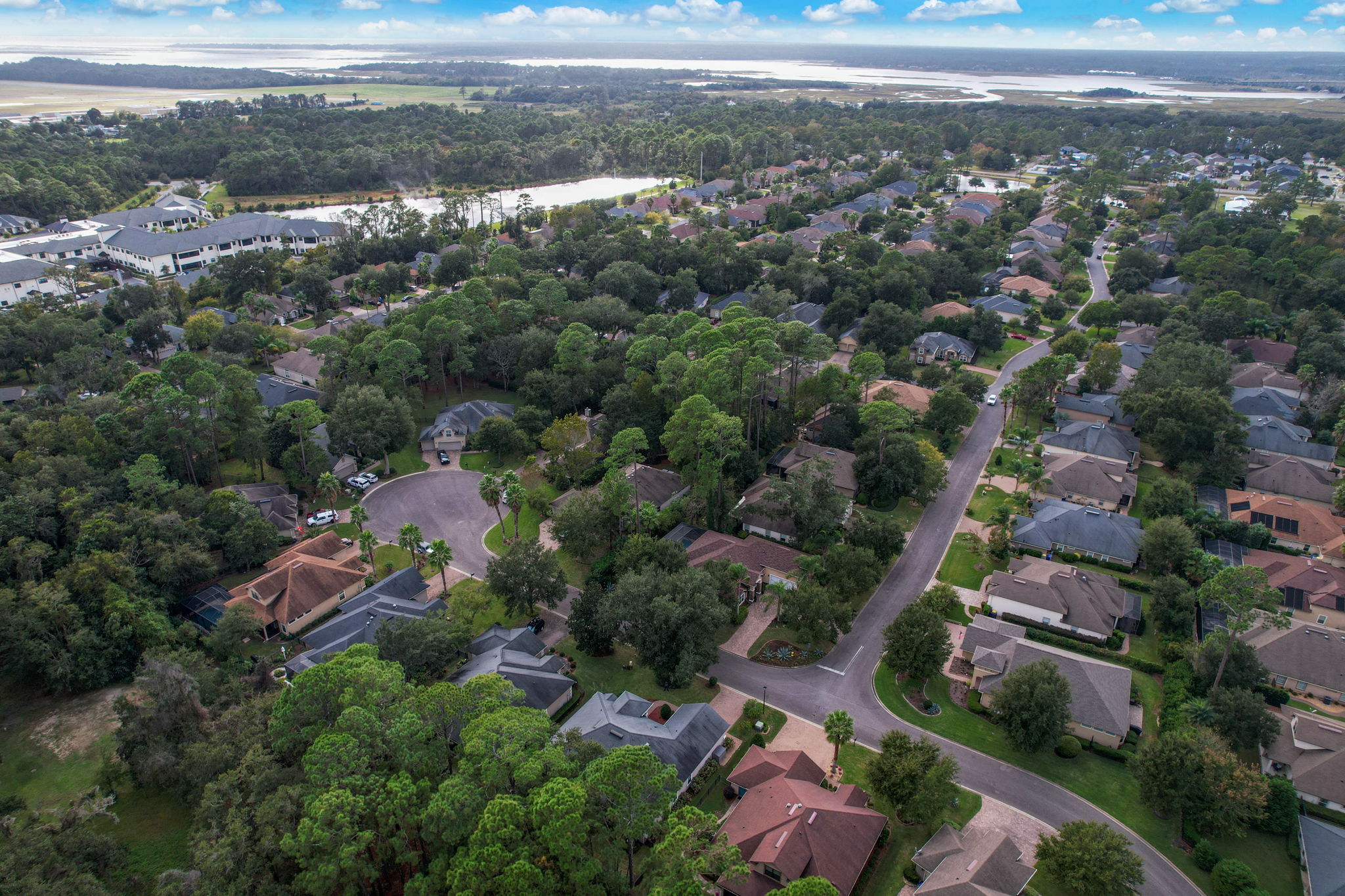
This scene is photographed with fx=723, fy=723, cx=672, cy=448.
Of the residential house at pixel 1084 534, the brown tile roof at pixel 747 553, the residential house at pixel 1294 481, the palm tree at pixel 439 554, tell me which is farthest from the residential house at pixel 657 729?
the residential house at pixel 1294 481

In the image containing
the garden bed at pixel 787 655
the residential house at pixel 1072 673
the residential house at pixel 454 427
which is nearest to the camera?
the residential house at pixel 1072 673

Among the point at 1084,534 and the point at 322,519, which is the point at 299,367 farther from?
the point at 1084,534

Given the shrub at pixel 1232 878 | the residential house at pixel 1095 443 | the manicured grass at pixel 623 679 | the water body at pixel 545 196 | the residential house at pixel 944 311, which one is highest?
the water body at pixel 545 196

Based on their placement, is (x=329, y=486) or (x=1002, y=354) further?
(x=1002, y=354)

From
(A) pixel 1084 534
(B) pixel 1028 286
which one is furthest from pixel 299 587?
(B) pixel 1028 286

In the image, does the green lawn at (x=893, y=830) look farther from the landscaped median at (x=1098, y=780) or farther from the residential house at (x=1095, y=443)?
the residential house at (x=1095, y=443)

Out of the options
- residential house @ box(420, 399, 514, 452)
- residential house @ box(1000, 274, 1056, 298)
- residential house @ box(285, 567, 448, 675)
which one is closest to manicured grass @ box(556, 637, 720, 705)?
residential house @ box(285, 567, 448, 675)

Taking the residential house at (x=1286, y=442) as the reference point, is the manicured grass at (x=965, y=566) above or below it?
below
